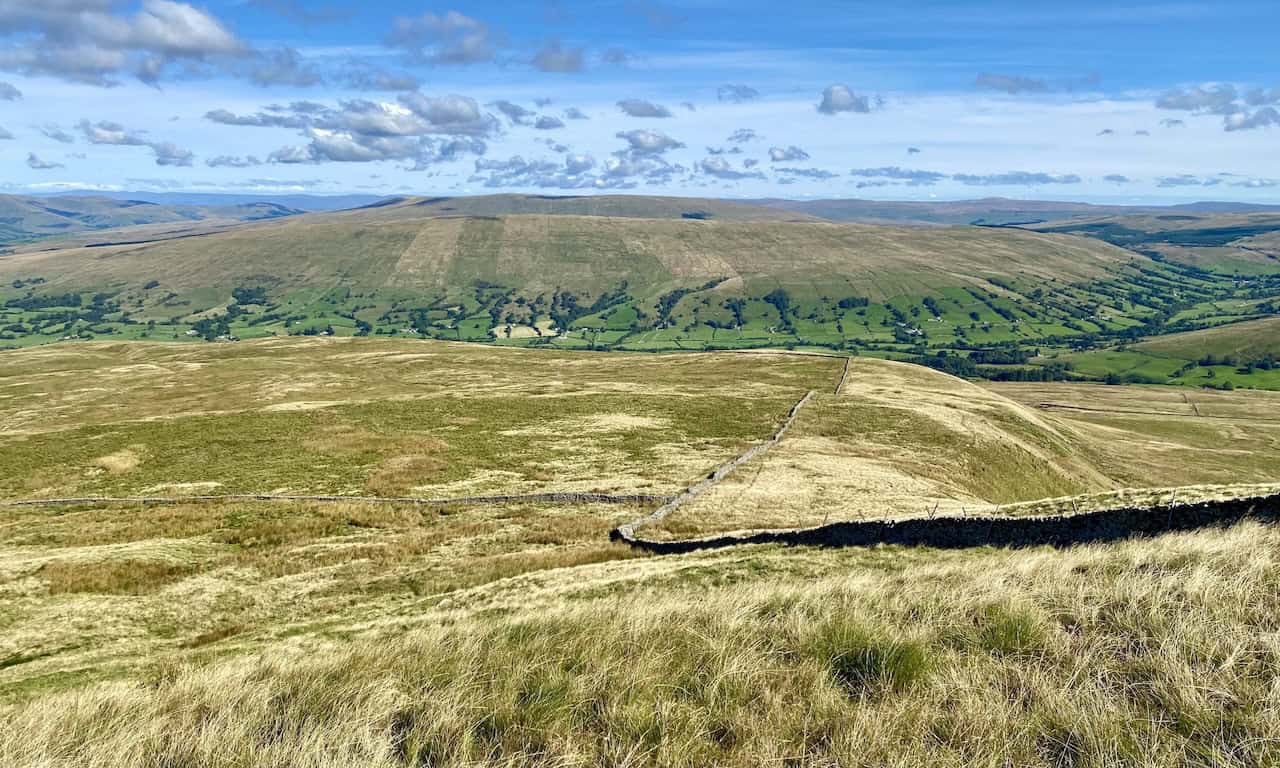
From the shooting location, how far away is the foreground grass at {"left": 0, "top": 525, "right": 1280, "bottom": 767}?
23.3ft

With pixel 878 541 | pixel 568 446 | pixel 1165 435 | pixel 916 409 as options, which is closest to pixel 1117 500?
pixel 878 541

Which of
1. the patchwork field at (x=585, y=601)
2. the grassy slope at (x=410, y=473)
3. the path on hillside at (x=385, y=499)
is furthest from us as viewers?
the path on hillside at (x=385, y=499)

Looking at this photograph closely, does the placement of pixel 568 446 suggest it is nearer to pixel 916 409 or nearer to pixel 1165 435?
pixel 916 409

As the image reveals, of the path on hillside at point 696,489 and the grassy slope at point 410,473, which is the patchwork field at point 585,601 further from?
the path on hillside at point 696,489

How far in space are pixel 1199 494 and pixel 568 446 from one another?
46971 mm

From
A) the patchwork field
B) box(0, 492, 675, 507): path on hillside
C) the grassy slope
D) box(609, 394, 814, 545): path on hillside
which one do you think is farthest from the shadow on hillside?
box(0, 492, 675, 507): path on hillside

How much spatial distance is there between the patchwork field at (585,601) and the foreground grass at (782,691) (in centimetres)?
5

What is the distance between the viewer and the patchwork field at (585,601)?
7.51m

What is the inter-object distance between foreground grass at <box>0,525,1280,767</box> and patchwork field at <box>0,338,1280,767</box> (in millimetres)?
48

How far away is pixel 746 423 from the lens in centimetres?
7319

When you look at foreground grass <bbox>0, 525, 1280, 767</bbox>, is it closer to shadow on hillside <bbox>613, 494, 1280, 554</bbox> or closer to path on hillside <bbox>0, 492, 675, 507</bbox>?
shadow on hillside <bbox>613, 494, 1280, 554</bbox>

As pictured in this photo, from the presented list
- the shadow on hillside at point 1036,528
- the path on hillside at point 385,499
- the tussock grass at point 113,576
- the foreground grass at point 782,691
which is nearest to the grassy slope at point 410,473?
the tussock grass at point 113,576

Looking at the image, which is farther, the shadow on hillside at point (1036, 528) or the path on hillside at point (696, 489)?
the path on hillside at point (696, 489)

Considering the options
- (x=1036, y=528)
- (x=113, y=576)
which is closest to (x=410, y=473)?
(x=113, y=576)
